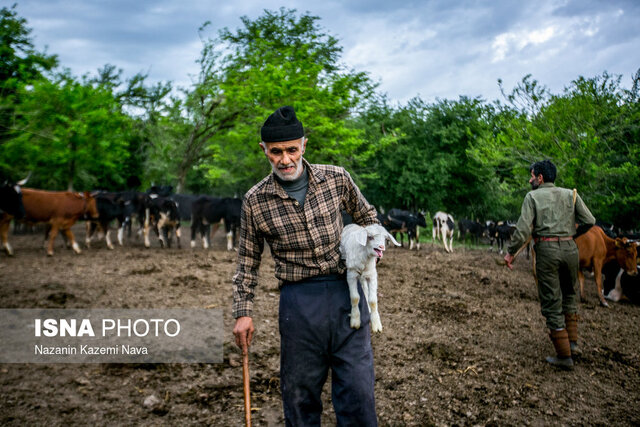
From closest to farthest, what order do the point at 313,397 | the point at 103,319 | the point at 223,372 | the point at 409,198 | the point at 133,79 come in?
1. the point at 313,397
2. the point at 223,372
3. the point at 103,319
4. the point at 409,198
5. the point at 133,79

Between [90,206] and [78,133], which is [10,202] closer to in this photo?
[90,206]

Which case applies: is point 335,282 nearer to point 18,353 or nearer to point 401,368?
point 401,368

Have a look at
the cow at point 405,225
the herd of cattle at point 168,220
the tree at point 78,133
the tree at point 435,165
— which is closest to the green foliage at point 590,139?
the herd of cattle at point 168,220

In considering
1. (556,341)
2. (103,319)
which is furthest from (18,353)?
(556,341)

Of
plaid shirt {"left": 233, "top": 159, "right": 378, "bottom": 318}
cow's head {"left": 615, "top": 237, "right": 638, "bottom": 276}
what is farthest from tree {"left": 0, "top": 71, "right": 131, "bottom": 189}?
cow's head {"left": 615, "top": 237, "right": 638, "bottom": 276}

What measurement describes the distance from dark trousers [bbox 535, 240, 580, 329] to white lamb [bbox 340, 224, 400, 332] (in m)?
3.28

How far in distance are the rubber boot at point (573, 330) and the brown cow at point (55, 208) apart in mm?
13127

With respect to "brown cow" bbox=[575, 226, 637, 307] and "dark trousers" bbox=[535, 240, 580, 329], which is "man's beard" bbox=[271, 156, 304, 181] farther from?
"brown cow" bbox=[575, 226, 637, 307]

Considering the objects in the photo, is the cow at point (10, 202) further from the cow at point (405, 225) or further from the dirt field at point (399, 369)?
the cow at point (405, 225)

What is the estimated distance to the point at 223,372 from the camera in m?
5.04

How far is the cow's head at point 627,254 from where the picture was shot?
8.43 m

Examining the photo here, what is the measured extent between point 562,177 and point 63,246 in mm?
16535

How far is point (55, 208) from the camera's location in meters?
12.6

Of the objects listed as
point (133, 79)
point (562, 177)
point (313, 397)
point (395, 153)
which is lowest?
point (313, 397)
